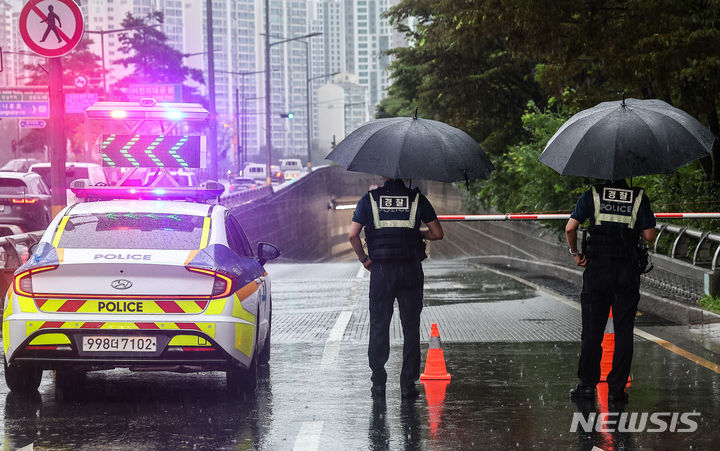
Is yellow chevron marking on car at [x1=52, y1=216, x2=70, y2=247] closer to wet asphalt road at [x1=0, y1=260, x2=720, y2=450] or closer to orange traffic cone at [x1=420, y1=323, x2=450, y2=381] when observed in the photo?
wet asphalt road at [x1=0, y1=260, x2=720, y2=450]

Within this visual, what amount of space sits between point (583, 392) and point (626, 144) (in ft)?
6.02

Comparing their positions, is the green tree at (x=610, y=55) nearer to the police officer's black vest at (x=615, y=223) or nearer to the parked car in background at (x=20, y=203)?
the police officer's black vest at (x=615, y=223)

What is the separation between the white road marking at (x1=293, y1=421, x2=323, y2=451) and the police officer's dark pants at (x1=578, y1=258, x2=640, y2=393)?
2.14 m

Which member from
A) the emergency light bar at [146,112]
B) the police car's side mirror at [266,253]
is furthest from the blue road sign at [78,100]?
the police car's side mirror at [266,253]

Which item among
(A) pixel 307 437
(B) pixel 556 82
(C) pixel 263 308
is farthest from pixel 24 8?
(B) pixel 556 82

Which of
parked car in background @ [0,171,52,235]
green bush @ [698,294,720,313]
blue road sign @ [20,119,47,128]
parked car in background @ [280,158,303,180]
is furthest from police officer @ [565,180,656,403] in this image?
parked car in background @ [280,158,303,180]

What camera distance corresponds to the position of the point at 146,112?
16.2 m

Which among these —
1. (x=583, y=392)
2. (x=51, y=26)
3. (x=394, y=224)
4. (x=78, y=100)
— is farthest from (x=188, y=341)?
(x=78, y=100)

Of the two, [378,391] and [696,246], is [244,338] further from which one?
[696,246]

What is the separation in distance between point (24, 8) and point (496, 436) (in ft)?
26.5

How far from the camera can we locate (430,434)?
284 inches

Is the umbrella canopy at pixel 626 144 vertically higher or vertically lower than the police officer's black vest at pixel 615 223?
higher

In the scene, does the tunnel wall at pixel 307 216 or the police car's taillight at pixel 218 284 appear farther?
the tunnel wall at pixel 307 216

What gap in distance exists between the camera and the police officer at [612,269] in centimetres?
833
